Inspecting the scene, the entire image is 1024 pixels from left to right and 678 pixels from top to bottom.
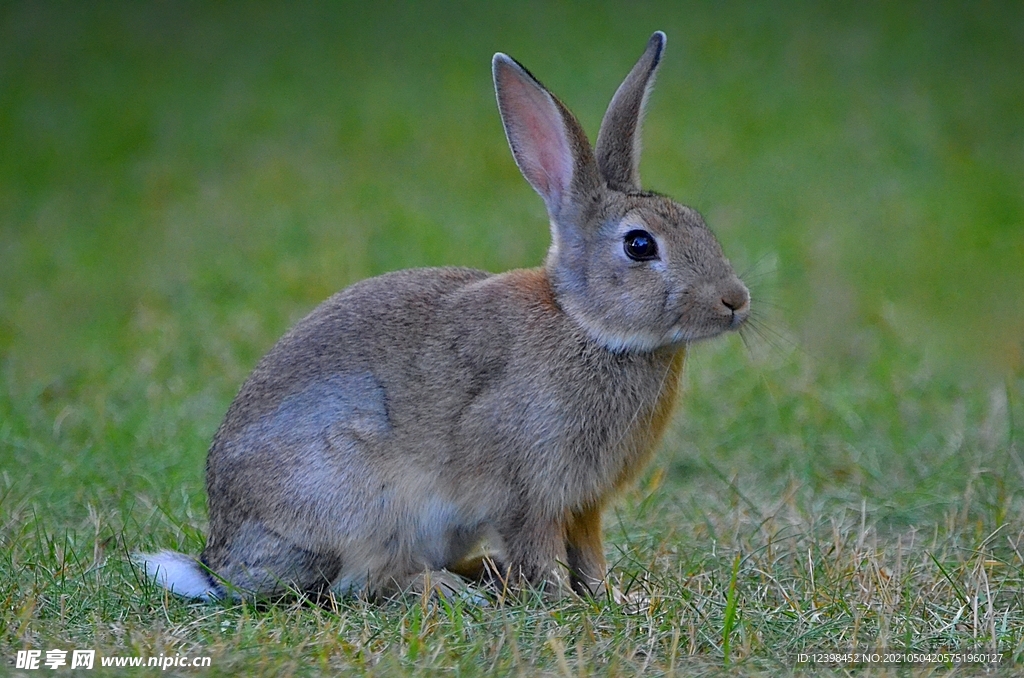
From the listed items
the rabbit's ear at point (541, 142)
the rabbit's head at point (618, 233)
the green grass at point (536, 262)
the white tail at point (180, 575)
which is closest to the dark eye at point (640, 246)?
the rabbit's head at point (618, 233)

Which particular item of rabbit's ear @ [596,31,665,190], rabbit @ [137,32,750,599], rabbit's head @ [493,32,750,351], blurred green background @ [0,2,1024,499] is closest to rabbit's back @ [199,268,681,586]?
rabbit @ [137,32,750,599]

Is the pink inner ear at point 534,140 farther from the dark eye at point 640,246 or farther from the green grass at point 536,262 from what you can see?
the green grass at point 536,262

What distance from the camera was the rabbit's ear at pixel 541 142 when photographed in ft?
14.0

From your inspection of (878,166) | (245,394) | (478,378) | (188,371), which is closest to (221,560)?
(245,394)

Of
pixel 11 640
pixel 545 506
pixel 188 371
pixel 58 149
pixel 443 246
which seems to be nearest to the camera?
pixel 11 640

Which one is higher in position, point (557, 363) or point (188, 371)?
point (557, 363)

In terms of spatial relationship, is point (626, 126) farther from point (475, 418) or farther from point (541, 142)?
point (475, 418)

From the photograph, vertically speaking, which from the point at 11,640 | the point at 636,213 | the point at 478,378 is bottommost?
the point at 11,640

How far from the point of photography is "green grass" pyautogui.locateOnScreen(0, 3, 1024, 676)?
3.73m

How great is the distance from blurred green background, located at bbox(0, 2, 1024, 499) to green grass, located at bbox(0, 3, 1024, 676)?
34 millimetres

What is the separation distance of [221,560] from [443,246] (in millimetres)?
4168

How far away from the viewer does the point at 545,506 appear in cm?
407

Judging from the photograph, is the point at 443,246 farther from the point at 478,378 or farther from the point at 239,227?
the point at 478,378

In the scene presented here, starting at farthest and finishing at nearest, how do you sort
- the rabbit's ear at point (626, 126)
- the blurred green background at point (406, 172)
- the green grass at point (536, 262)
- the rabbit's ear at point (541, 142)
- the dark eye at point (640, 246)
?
the blurred green background at point (406, 172)
the rabbit's ear at point (626, 126)
the rabbit's ear at point (541, 142)
the dark eye at point (640, 246)
the green grass at point (536, 262)
